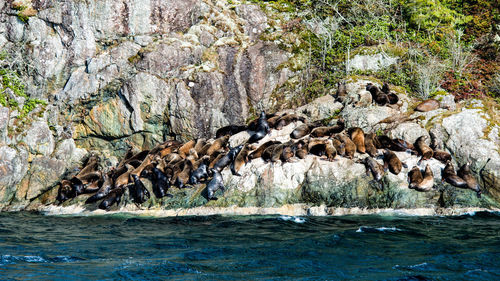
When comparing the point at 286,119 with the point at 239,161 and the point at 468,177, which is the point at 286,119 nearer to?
the point at 239,161

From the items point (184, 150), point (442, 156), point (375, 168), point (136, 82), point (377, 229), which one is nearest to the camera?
point (377, 229)

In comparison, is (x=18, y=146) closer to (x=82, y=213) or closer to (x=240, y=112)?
(x=82, y=213)

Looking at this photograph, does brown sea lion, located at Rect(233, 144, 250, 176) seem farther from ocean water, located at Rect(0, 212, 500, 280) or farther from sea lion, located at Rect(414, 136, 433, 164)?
sea lion, located at Rect(414, 136, 433, 164)

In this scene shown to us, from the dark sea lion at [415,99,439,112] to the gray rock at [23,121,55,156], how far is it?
13273 mm

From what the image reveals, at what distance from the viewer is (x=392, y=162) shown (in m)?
12.0

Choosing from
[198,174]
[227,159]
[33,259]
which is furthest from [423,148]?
[33,259]

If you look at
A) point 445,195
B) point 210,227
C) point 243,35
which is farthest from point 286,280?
point 243,35

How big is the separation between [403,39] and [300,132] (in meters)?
8.44

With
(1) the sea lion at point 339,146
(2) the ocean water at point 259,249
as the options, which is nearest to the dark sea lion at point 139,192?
(2) the ocean water at point 259,249

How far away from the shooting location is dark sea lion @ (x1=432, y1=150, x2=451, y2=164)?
40.6ft

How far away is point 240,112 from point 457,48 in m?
9.17

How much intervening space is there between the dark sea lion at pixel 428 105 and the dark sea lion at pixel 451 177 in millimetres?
2942

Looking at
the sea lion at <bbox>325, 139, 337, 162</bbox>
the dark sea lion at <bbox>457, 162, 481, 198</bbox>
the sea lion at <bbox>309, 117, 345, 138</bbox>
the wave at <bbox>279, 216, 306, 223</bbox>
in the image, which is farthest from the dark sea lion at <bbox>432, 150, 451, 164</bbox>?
the wave at <bbox>279, 216, 306, 223</bbox>

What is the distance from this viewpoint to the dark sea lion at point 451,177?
452 inches
